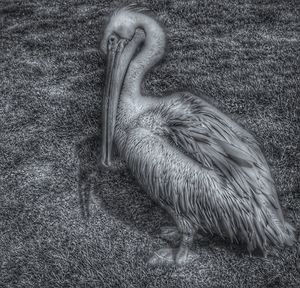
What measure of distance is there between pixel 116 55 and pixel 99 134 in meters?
0.17

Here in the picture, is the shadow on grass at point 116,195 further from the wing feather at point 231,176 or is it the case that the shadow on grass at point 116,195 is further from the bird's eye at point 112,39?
the bird's eye at point 112,39

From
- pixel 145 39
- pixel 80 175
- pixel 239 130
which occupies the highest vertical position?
pixel 145 39

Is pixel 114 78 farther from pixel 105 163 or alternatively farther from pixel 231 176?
pixel 231 176

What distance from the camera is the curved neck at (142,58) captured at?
0.97 meters

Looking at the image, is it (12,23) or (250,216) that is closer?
(250,216)

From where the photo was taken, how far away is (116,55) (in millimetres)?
966

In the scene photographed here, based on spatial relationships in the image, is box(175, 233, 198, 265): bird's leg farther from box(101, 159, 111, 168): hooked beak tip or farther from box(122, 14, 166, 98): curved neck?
box(122, 14, 166, 98): curved neck

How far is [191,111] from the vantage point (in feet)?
3.06

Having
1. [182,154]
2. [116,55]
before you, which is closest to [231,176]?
[182,154]

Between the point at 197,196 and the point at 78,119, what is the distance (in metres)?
0.31

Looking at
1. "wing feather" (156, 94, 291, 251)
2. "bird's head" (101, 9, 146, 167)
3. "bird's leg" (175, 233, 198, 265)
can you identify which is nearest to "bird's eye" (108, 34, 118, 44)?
"bird's head" (101, 9, 146, 167)

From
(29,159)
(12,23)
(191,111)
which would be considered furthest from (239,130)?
(12,23)

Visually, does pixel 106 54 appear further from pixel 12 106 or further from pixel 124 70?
pixel 12 106

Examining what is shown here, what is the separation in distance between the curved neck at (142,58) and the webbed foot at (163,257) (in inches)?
12.4
